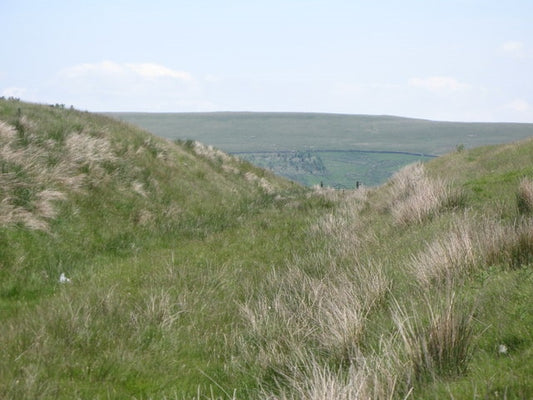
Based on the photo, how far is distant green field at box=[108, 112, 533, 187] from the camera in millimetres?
133562

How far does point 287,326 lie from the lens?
5.68 metres

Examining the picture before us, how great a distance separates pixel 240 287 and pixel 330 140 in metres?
169

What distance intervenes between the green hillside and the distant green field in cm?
10275

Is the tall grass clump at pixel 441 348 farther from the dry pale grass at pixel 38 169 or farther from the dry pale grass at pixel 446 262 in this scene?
the dry pale grass at pixel 38 169

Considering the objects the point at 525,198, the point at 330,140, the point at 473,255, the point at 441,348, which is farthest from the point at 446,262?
the point at 330,140

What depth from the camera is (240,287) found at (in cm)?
813

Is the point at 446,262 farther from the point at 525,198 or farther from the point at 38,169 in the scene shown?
the point at 38,169

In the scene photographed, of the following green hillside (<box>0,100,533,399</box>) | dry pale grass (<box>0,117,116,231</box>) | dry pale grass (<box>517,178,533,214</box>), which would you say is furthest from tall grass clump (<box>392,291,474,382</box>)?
dry pale grass (<box>0,117,116,231</box>)

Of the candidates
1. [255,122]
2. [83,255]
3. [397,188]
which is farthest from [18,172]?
[255,122]

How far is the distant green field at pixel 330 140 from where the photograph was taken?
438 ft

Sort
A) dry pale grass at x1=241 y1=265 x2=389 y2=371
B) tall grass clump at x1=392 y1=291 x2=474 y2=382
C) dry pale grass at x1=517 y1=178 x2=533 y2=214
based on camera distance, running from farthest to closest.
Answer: dry pale grass at x1=517 y1=178 x2=533 y2=214
dry pale grass at x1=241 y1=265 x2=389 y2=371
tall grass clump at x1=392 y1=291 x2=474 y2=382

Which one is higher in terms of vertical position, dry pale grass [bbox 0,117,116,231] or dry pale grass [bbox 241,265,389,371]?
dry pale grass [bbox 0,117,116,231]

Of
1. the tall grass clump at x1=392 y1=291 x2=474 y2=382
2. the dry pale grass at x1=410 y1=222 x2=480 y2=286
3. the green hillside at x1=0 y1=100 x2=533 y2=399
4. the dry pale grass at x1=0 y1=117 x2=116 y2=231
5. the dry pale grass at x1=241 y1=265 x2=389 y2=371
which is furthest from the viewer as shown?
the dry pale grass at x1=0 y1=117 x2=116 y2=231

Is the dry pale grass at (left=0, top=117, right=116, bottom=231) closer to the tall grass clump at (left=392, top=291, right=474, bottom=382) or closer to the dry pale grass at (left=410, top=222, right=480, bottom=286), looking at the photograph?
the dry pale grass at (left=410, top=222, right=480, bottom=286)
